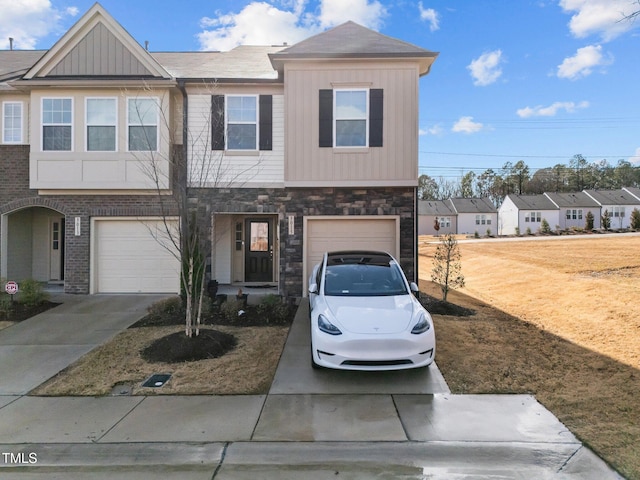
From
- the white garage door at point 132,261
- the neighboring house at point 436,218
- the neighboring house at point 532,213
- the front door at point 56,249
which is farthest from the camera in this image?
the neighboring house at point 436,218

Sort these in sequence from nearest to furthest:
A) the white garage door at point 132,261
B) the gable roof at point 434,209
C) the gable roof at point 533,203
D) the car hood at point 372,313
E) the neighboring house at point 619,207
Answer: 1. the car hood at point 372,313
2. the white garage door at point 132,261
3. the gable roof at point 533,203
4. the neighboring house at point 619,207
5. the gable roof at point 434,209

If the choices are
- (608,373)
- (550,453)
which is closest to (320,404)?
(550,453)

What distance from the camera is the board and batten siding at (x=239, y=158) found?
10297 millimetres

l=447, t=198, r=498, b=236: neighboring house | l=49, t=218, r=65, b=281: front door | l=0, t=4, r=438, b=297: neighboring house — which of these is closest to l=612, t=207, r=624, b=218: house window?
l=447, t=198, r=498, b=236: neighboring house

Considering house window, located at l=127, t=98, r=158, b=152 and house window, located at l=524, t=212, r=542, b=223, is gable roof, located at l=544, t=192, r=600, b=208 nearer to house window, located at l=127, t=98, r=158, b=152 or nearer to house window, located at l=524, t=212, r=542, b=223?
house window, located at l=524, t=212, r=542, b=223

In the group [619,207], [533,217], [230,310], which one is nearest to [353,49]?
[230,310]

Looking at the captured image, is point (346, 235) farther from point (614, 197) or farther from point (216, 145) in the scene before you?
point (614, 197)

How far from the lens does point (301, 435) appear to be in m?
A: 3.85

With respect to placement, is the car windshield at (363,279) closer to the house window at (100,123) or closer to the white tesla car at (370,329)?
the white tesla car at (370,329)

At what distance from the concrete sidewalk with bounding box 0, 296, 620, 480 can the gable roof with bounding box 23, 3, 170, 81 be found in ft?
27.0

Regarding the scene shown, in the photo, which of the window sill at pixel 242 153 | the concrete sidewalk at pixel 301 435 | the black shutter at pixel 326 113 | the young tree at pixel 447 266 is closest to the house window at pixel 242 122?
the window sill at pixel 242 153

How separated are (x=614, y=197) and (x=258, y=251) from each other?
2142 inches

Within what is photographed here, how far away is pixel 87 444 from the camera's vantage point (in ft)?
12.3

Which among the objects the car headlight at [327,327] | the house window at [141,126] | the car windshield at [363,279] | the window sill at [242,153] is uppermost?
the house window at [141,126]
